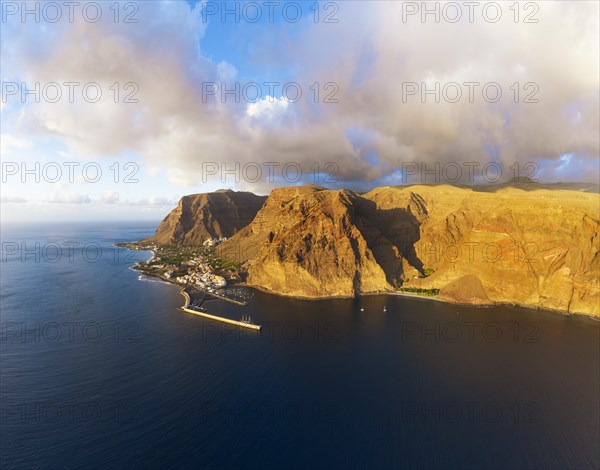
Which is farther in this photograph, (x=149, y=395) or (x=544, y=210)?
(x=544, y=210)

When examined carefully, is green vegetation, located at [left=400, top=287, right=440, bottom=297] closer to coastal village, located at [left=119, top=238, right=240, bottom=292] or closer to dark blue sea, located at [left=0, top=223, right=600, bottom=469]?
dark blue sea, located at [left=0, top=223, right=600, bottom=469]

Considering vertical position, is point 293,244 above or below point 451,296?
above

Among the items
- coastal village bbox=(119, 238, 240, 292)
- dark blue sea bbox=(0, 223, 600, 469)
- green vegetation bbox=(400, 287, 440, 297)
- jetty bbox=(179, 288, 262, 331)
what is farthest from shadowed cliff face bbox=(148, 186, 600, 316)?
jetty bbox=(179, 288, 262, 331)

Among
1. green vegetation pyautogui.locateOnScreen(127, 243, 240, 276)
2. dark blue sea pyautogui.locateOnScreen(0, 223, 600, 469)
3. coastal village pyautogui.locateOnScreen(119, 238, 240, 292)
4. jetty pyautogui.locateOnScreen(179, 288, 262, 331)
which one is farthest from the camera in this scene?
green vegetation pyautogui.locateOnScreen(127, 243, 240, 276)

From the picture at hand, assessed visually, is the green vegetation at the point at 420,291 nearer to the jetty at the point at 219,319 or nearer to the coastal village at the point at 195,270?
the jetty at the point at 219,319

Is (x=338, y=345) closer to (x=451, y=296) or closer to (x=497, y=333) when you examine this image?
(x=497, y=333)

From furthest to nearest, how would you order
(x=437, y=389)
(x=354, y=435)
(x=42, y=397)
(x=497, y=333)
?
(x=497, y=333)
(x=437, y=389)
(x=42, y=397)
(x=354, y=435)

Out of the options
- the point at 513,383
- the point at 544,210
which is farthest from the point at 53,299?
the point at 544,210
